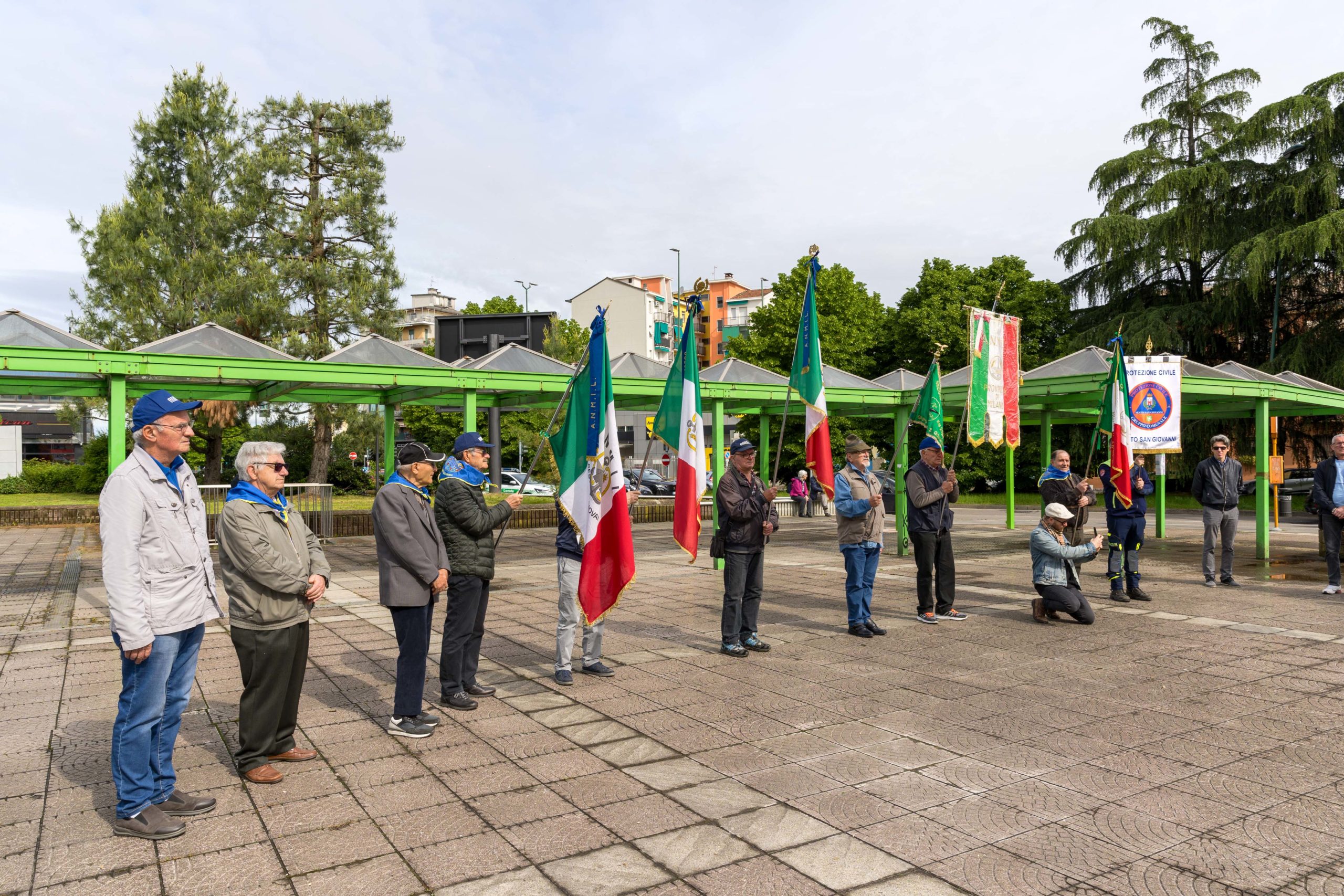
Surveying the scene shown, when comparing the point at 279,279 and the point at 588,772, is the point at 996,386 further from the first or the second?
the point at 279,279

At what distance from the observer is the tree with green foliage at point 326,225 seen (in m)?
28.4

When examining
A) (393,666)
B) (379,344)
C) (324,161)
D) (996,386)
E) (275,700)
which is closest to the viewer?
(275,700)

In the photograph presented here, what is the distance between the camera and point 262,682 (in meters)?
4.69

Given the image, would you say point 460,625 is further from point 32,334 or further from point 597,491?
point 32,334

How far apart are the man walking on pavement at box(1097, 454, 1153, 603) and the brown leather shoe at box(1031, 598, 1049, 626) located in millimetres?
1871

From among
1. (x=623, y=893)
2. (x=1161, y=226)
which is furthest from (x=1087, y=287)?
(x=623, y=893)

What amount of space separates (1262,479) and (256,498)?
51.2 feet

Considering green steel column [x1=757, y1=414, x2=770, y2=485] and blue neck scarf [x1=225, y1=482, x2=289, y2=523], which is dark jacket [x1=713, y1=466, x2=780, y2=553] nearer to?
blue neck scarf [x1=225, y1=482, x2=289, y2=523]

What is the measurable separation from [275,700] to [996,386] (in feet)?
33.8

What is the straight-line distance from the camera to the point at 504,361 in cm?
1394

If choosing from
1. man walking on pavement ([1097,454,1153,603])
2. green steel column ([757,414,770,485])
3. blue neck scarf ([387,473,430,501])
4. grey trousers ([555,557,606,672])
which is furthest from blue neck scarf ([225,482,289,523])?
green steel column ([757,414,770,485])

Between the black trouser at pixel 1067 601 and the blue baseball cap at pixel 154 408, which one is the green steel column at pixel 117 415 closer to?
the blue baseball cap at pixel 154 408

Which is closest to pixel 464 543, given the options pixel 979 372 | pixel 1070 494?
pixel 1070 494

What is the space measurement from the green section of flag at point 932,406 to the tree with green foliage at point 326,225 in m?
21.7
